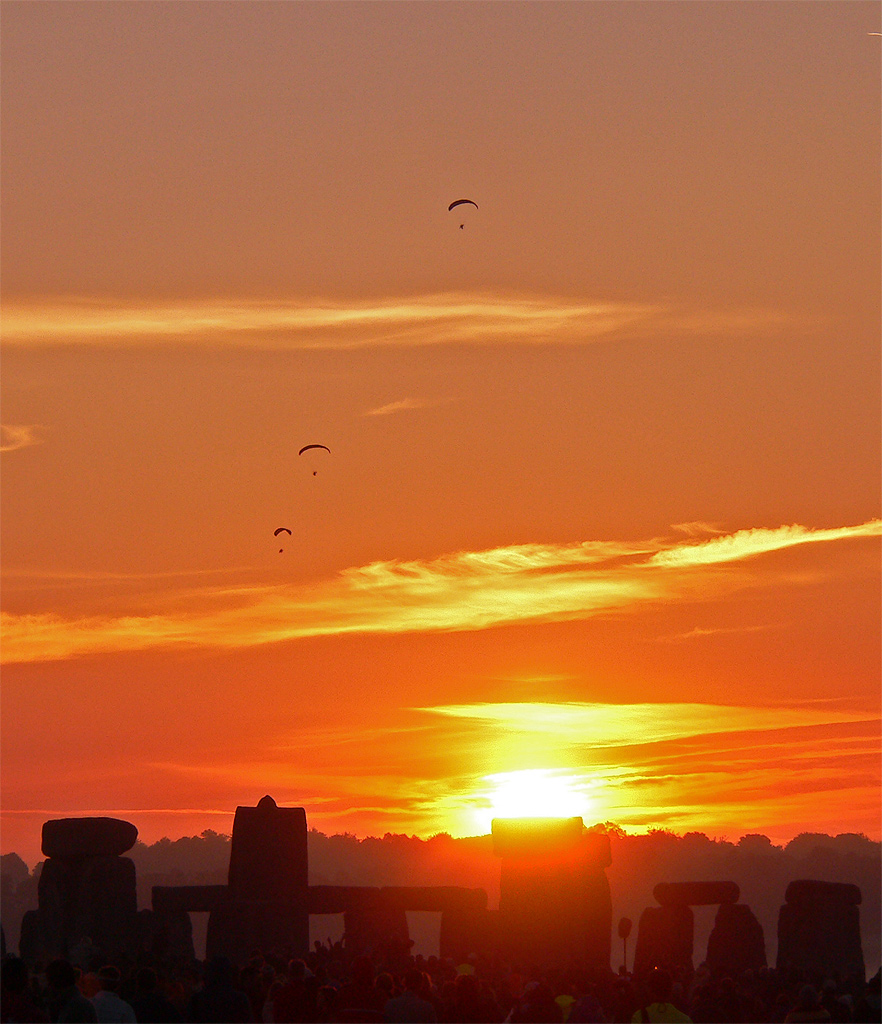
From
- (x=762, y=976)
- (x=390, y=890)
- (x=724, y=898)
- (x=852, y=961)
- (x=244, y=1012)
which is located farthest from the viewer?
(x=390, y=890)

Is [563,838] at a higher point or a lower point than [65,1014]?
higher

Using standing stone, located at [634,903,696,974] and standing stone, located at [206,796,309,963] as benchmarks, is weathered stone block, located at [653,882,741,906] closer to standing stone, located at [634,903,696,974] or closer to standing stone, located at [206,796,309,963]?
standing stone, located at [634,903,696,974]

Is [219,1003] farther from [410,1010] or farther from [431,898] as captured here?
[431,898]

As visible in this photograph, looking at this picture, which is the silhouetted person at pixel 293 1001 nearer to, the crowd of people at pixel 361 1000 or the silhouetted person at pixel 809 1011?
the crowd of people at pixel 361 1000

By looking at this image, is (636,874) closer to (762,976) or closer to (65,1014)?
(762,976)

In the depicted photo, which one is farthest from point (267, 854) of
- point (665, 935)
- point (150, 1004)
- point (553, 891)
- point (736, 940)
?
point (150, 1004)

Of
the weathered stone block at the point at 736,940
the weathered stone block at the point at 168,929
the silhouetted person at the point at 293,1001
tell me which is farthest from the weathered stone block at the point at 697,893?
the silhouetted person at the point at 293,1001

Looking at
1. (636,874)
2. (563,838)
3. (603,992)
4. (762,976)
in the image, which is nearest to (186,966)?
(603,992)
